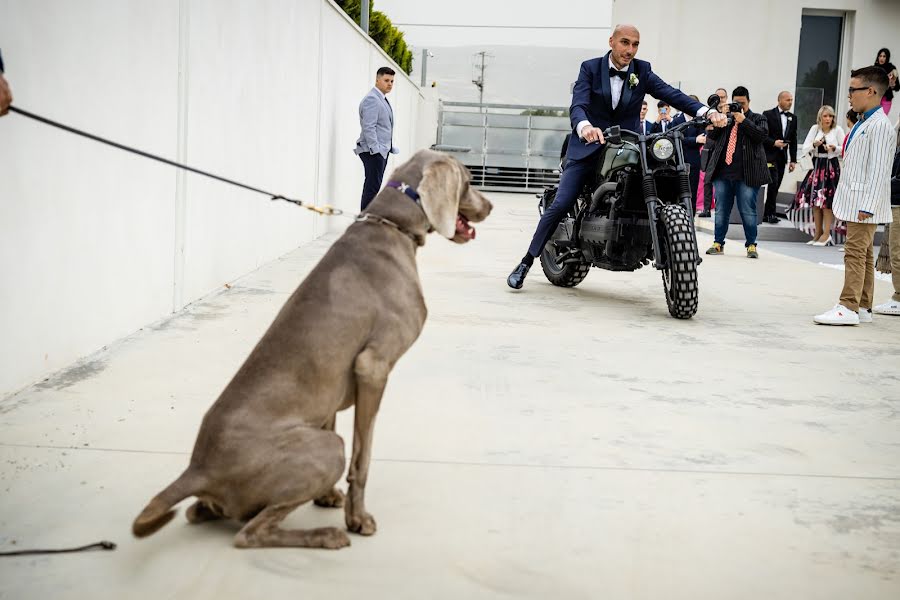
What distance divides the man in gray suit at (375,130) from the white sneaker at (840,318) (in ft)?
21.8

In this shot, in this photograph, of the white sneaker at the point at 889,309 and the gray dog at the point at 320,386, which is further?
the white sneaker at the point at 889,309

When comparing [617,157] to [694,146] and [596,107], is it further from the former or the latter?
[694,146]

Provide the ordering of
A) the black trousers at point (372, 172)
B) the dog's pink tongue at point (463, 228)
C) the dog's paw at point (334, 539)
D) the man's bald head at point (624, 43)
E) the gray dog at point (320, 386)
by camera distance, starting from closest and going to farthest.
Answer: the gray dog at point (320, 386), the dog's paw at point (334, 539), the dog's pink tongue at point (463, 228), the man's bald head at point (624, 43), the black trousers at point (372, 172)

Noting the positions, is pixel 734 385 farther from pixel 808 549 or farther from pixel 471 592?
pixel 471 592

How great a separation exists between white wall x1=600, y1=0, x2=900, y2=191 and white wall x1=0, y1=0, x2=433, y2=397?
55.4ft

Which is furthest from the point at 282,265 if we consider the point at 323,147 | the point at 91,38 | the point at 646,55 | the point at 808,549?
the point at 646,55

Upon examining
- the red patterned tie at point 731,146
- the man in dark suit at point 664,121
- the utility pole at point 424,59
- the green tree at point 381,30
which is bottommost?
the red patterned tie at point 731,146

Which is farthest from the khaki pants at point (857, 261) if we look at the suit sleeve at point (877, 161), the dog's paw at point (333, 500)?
the dog's paw at point (333, 500)

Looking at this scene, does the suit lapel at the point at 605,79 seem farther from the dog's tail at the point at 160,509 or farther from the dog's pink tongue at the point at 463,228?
the dog's tail at the point at 160,509

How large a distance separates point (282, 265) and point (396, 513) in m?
6.41

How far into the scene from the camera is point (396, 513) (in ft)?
10.3

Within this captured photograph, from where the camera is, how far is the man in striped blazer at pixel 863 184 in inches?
273

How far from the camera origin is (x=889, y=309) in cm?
792

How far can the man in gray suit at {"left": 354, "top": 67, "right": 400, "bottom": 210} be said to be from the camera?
40.7ft
